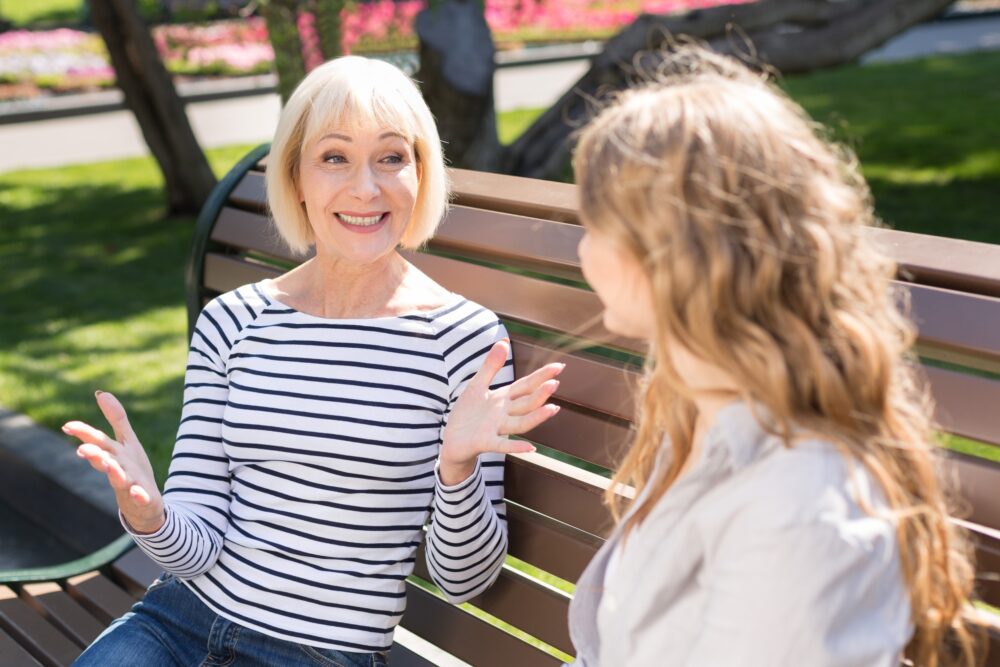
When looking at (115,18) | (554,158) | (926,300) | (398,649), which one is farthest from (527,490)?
(115,18)

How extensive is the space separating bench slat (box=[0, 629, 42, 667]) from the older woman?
0.42 m

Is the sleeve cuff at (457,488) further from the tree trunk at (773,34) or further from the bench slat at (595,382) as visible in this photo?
the tree trunk at (773,34)

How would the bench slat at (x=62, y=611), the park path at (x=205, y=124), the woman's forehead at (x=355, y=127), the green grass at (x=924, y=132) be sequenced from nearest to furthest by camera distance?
1. the woman's forehead at (x=355, y=127)
2. the bench slat at (x=62, y=611)
3. the green grass at (x=924, y=132)
4. the park path at (x=205, y=124)

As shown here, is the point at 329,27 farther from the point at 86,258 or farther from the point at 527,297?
the point at 527,297

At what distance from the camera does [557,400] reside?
7.15ft

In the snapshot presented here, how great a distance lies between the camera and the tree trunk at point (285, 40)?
5.48m

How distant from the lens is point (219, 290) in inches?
122

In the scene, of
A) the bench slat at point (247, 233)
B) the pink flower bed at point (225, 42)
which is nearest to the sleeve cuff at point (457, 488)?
the bench slat at point (247, 233)

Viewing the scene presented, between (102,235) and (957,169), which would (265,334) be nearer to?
(102,235)

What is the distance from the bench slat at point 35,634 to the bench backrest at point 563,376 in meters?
0.81

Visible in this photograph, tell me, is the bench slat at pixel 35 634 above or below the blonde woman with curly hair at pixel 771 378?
below

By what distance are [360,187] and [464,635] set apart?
901 millimetres

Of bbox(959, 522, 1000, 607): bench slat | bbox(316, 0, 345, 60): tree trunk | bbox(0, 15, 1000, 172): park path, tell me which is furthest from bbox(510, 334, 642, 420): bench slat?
bbox(0, 15, 1000, 172): park path

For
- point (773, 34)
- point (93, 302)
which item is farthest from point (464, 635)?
point (773, 34)
